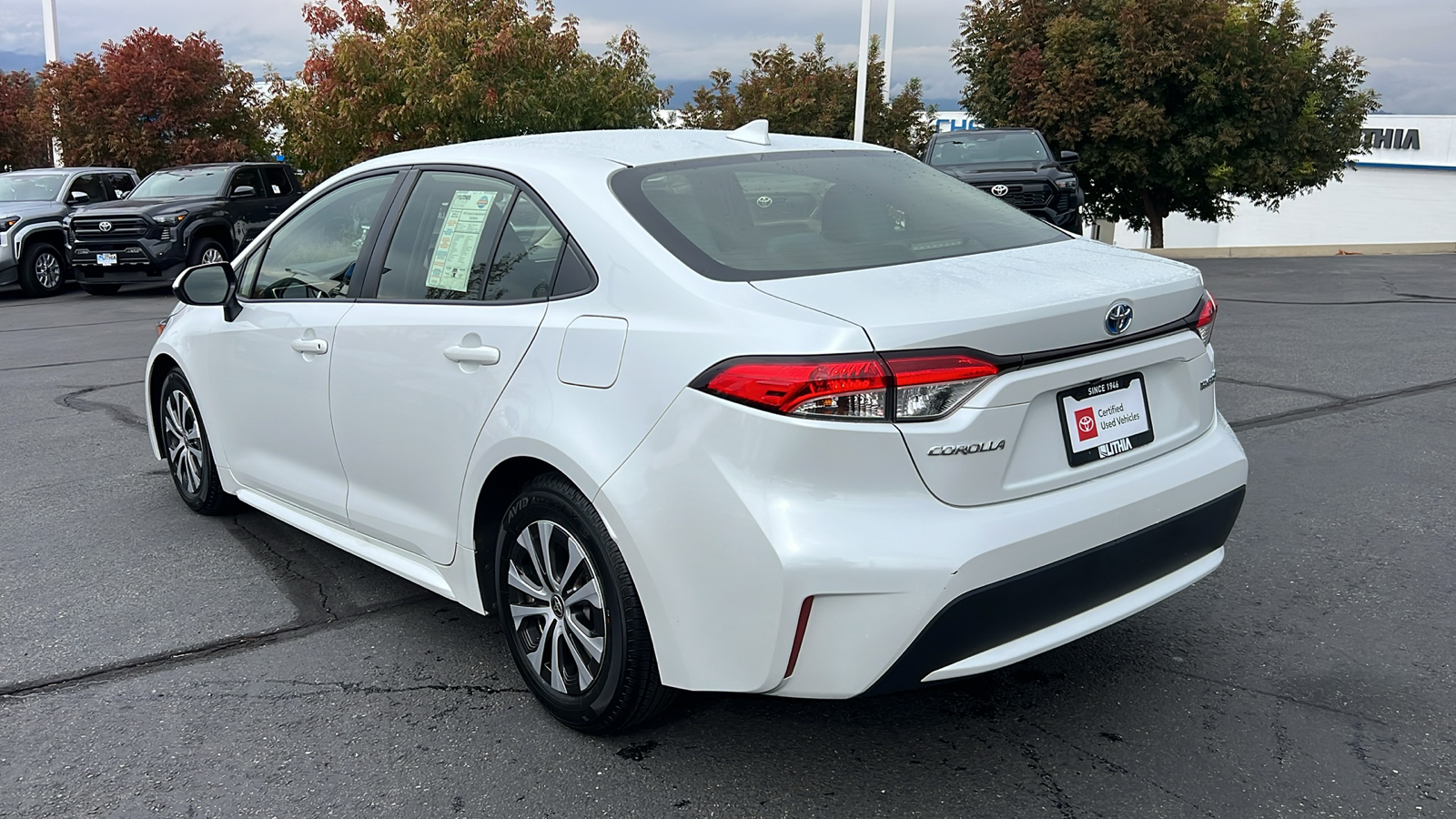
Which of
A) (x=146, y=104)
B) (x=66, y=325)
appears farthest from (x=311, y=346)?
(x=146, y=104)

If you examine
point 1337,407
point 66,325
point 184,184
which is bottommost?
point 66,325

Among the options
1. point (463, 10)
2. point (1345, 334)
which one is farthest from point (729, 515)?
point (463, 10)

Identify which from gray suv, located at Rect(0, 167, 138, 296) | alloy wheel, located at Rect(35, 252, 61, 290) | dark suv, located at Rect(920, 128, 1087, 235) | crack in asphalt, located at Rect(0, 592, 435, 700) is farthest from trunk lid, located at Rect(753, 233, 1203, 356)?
alloy wheel, located at Rect(35, 252, 61, 290)

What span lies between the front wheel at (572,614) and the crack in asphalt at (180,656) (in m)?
1.02

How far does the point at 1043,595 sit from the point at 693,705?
1171mm

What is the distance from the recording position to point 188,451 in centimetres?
548

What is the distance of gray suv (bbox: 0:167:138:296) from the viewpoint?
17.2 metres

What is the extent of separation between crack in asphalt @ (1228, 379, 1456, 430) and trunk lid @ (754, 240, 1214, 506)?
386 centimetres

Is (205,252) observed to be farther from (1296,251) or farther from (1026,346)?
(1296,251)

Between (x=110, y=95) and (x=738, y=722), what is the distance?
85.4 feet

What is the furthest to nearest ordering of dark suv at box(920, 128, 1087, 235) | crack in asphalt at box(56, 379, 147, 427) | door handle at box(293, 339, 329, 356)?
dark suv at box(920, 128, 1087, 235) < crack in asphalt at box(56, 379, 147, 427) < door handle at box(293, 339, 329, 356)

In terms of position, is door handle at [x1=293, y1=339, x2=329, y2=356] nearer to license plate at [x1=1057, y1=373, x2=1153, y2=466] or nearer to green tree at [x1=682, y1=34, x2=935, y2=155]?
license plate at [x1=1057, y1=373, x2=1153, y2=466]

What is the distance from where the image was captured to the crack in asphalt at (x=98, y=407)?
782 centimetres

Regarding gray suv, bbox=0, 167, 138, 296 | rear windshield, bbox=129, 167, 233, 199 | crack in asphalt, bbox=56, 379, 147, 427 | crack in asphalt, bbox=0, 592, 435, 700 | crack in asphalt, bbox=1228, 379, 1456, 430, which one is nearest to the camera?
crack in asphalt, bbox=0, 592, 435, 700
